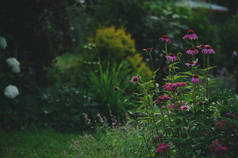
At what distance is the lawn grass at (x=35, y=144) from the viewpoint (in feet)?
11.7

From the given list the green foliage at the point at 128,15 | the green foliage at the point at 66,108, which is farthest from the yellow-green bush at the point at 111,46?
the green foliage at the point at 128,15

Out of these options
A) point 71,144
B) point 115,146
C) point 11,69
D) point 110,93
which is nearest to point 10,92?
point 11,69

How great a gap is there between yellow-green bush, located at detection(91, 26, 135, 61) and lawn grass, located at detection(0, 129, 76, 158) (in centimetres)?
197

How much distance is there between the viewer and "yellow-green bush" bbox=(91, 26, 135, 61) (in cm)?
555

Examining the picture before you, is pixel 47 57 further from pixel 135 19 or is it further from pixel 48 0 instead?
pixel 135 19

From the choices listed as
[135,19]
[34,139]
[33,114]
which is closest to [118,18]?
[135,19]

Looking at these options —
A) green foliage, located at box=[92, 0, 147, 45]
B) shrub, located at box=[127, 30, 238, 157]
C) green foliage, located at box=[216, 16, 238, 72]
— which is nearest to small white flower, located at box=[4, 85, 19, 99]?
shrub, located at box=[127, 30, 238, 157]

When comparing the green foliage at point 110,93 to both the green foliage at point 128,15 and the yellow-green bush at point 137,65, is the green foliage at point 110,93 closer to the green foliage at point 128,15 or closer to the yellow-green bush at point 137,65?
the yellow-green bush at point 137,65

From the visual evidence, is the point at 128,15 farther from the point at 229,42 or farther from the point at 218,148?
the point at 218,148

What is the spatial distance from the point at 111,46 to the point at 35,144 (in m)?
2.56

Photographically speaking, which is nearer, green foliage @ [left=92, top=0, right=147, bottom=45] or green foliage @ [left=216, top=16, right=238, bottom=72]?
green foliage @ [left=92, top=0, right=147, bottom=45]

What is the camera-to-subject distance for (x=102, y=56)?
563 centimetres

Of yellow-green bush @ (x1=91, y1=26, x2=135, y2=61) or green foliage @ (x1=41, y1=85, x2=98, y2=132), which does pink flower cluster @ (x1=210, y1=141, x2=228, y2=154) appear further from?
yellow-green bush @ (x1=91, y1=26, x2=135, y2=61)

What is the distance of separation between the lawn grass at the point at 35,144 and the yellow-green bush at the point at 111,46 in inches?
77.5
